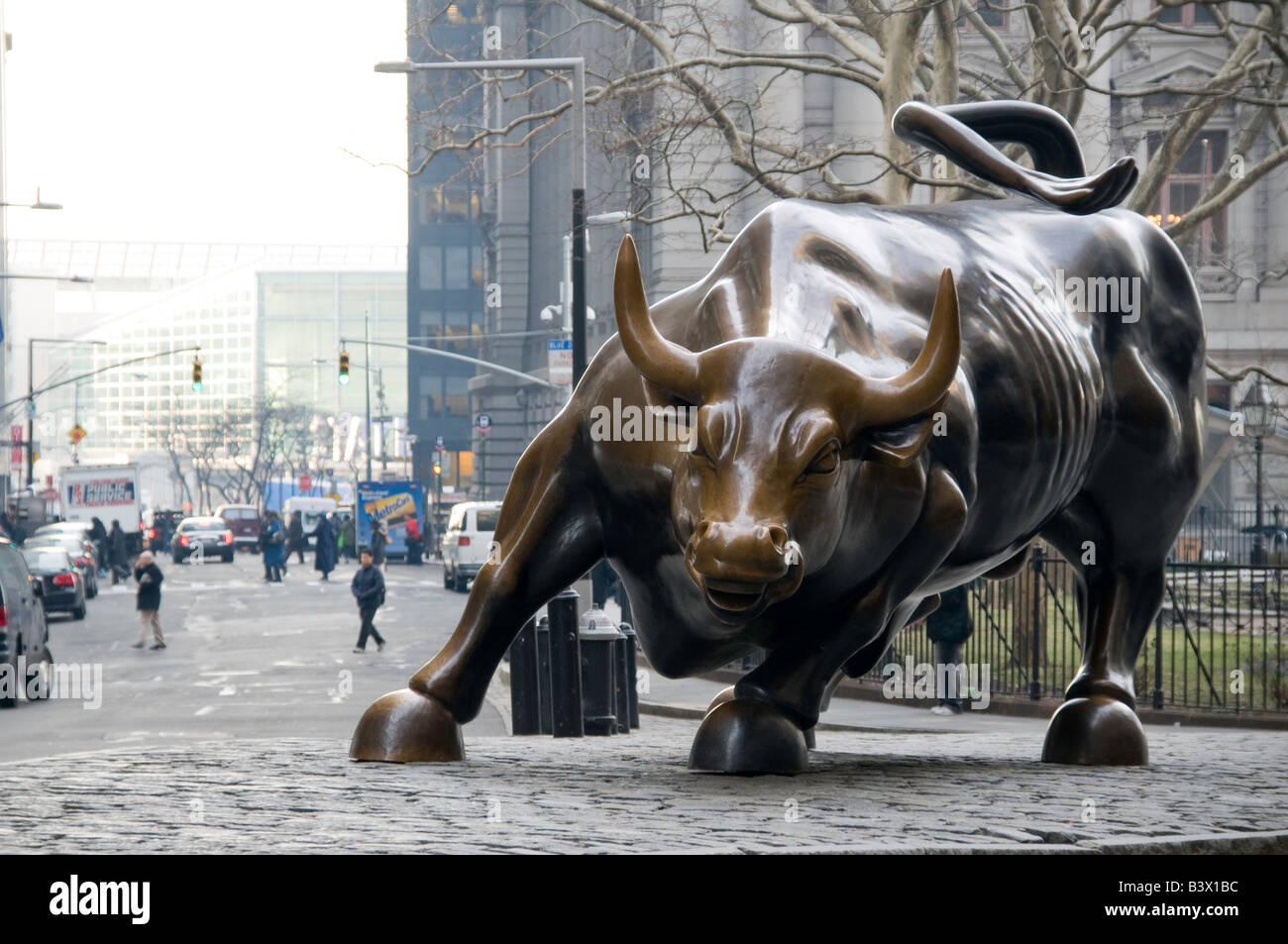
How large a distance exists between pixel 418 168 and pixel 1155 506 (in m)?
15.0

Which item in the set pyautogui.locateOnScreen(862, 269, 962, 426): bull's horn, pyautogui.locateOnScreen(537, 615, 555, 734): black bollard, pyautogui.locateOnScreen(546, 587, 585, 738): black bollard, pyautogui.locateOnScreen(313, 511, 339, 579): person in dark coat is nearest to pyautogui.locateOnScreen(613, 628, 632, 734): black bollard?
pyautogui.locateOnScreen(537, 615, 555, 734): black bollard

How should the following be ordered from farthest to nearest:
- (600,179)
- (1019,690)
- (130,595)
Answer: (600,179), (130,595), (1019,690)

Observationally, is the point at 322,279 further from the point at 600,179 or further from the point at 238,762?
the point at 238,762

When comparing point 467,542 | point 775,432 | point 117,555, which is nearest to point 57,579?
point 467,542

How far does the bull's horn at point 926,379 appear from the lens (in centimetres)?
523

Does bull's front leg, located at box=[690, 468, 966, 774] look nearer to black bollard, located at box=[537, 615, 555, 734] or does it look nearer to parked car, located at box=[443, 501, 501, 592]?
black bollard, located at box=[537, 615, 555, 734]

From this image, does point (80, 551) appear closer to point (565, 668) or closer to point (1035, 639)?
point (1035, 639)

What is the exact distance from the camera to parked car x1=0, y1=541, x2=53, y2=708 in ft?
61.2

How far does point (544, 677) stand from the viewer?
14.3m

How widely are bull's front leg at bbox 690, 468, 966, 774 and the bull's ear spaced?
0.45m

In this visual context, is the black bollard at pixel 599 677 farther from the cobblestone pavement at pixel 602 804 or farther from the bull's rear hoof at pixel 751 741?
the bull's rear hoof at pixel 751 741

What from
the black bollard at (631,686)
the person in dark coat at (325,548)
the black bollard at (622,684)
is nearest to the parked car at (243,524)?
the person in dark coat at (325,548)

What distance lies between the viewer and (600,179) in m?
48.0
